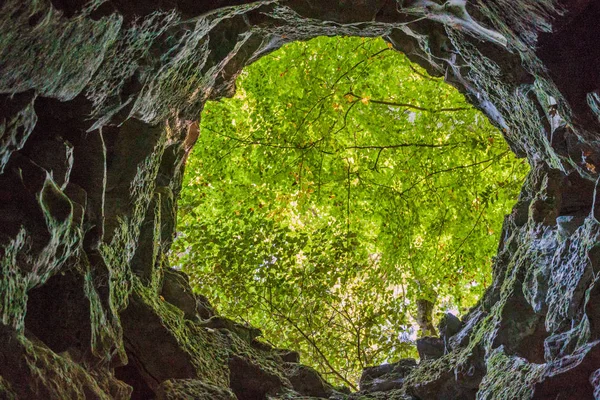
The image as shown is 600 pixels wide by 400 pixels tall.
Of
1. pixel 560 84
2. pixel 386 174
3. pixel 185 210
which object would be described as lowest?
pixel 560 84

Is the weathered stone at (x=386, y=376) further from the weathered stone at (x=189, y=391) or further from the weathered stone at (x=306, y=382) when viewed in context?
the weathered stone at (x=189, y=391)

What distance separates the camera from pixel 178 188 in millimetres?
9438

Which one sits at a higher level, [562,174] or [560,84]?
[562,174]

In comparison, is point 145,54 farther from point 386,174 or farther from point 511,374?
point 386,174

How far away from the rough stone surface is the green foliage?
12.1 ft

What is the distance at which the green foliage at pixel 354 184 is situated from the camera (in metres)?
13.4

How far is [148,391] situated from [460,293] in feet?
29.8

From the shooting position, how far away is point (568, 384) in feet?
17.6

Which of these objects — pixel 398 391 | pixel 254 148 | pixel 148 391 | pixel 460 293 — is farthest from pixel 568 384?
pixel 254 148

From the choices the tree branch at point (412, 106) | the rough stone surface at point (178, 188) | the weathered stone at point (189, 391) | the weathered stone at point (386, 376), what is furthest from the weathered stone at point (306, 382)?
the tree branch at point (412, 106)

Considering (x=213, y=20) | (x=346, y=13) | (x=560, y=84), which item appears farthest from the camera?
(x=346, y=13)

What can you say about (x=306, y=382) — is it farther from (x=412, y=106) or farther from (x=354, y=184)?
(x=412, y=106)

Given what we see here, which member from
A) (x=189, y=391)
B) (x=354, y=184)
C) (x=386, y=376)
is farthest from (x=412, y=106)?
(x=189, y=391)

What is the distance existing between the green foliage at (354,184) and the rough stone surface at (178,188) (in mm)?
3693
